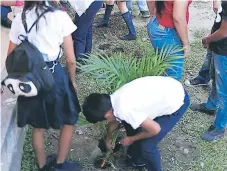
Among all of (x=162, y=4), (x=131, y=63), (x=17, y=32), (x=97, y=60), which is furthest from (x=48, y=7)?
(x=162, y=4)

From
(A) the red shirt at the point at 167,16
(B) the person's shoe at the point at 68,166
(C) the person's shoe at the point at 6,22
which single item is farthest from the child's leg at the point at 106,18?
(B) the person's shoe at the point at 68,166

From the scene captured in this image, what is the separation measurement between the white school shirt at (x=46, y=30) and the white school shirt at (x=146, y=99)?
502 millimetres

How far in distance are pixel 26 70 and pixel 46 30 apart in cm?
29

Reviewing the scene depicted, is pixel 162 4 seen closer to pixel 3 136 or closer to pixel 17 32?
pixel 17 32

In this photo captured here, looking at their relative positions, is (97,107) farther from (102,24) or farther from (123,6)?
(102,24)

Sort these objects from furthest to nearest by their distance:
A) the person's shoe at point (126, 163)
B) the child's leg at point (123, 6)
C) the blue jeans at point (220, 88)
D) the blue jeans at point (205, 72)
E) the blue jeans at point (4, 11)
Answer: the child's leg at point (123, 6) < the blue jeans at point (4, 11) < the blue jeans at point (205, 72) < the blue jeans at point (220, 88) < the person's shoe at point (126, 163)

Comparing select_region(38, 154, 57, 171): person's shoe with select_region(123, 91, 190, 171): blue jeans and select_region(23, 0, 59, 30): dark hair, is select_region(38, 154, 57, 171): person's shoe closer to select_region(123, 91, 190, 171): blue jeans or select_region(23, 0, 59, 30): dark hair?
select_region(123, 91, 190, 171): blue jeans

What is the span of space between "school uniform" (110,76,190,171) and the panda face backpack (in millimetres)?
487

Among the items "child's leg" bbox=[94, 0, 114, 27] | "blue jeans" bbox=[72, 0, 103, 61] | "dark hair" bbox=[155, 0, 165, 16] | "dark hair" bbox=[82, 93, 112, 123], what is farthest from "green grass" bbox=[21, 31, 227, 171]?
"child's leg" bbox=[94, 0, 114, 27]

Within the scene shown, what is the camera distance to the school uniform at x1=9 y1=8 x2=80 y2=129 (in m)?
2.73

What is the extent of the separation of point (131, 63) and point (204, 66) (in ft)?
4.87

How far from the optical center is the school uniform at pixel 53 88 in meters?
2.73

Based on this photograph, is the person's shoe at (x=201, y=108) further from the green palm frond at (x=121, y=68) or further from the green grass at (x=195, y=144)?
the green palm frond at (x=121, y=68)

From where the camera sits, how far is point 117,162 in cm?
349
